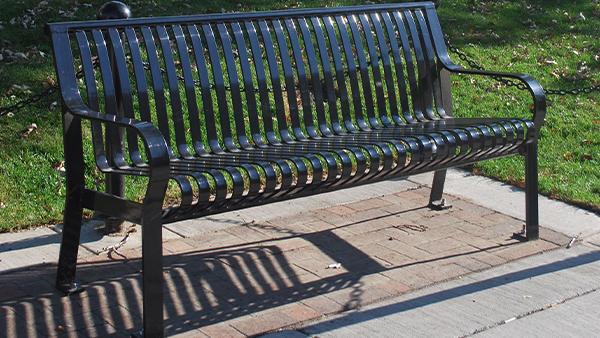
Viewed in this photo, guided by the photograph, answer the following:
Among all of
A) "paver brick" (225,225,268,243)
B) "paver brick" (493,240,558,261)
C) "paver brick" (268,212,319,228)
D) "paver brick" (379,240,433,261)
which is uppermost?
"paver brick" (225,225,268,243)

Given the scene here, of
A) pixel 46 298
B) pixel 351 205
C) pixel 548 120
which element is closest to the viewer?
pixel 46 298

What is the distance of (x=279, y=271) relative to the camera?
13.0 ft

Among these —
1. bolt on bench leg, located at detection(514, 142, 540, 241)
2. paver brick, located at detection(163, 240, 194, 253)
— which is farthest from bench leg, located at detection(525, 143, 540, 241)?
paver brick, located at detection(163, 240, 194, 253)

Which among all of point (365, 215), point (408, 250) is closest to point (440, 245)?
point (408, 250)

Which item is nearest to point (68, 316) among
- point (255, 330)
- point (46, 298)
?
point (46, 298)

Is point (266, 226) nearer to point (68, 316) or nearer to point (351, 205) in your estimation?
point (351, 205)

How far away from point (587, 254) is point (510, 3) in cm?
719

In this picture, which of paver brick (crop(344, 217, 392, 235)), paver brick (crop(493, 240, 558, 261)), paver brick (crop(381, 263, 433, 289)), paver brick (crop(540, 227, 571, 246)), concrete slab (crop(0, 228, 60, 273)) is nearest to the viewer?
paver brick (crop(381, 263, 433, 289))

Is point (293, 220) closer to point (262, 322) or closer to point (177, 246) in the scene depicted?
point (177, 246)

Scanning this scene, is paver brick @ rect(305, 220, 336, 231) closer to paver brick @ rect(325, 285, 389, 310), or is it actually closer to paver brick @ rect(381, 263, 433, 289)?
paver brick @ rect(381, 263, 433, 289)

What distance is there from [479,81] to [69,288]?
5.43 metres

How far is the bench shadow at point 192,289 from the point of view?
332cm

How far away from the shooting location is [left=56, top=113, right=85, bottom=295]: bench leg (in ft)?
11.3

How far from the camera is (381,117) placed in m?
4.68
